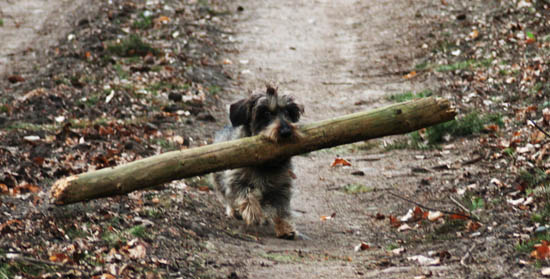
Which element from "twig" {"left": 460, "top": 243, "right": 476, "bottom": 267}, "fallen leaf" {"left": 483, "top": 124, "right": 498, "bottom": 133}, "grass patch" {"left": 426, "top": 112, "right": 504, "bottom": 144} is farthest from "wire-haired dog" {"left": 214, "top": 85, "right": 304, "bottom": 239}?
"fallen leaf" {"left": 483, "top": 124, "right": 498, "bottom": 133}

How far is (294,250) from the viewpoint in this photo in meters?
6.98

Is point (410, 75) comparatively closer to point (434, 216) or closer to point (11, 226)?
point (434, 216)

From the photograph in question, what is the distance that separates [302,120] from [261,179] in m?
4.50

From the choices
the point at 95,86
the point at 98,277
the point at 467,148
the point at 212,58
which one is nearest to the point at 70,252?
the point at 98,277

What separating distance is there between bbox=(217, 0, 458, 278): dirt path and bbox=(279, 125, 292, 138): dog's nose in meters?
1.23

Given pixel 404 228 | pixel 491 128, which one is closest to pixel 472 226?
pixel 404 228

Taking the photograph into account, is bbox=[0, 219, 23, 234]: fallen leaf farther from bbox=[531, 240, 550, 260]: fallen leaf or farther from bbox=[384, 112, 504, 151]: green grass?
bbox=[384, 112, 504, 151]: green grass

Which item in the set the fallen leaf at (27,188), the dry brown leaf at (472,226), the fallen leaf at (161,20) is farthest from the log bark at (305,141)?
the fallen leaf at (161,20)

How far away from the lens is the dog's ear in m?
7.64

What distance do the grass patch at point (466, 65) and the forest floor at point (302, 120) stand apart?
0.23ft

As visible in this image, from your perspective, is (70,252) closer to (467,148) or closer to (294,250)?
(294,250)

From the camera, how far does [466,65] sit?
516 inches

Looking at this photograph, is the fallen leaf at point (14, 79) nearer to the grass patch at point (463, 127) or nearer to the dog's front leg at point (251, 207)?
the dog's front leg at point (251, 207)

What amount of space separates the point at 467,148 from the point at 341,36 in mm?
8629
